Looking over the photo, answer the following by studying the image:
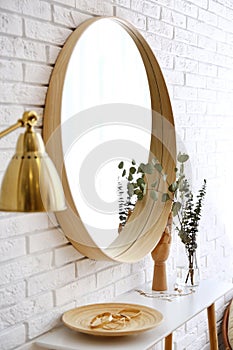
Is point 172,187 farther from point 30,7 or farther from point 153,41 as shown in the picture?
point 30,7

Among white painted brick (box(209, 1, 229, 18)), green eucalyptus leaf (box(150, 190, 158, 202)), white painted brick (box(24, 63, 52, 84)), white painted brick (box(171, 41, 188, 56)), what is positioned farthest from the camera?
white painted brick (box(209, 1, 229, 18))

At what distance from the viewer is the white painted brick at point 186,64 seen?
2549 mm

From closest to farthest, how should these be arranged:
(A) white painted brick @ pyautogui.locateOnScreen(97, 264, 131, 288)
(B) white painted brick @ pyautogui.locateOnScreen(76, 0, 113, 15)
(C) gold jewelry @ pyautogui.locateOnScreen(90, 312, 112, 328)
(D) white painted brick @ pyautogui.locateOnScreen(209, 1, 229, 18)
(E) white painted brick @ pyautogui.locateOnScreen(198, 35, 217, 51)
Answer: (C) gold jewelry @ pyautogui.locateOnScreen(90, 312, 112, 328)
(B) white painted brick @ pyautogui.locateOnScreen(76, 0, 113, 15)
(A) white painted brick @ pyautogui.locateOnScreen(97, 264, 131, 288)
(E) white painted brick @ pyautogui.locateOnScreen(198, 35, 217, 51)
(D) white painted brick @ pyautogui.locateOnScreen(209, 1, 229, 18)

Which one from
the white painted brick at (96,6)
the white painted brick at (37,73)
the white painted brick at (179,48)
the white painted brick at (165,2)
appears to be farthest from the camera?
the white painted brick at (179,48)

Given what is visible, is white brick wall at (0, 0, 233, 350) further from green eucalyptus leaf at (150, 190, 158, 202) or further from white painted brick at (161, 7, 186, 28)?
green eucalyptus leaf at (150, 190, 158, 202)

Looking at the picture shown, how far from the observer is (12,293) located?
1.68 metres

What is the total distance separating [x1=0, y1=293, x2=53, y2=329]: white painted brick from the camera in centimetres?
166

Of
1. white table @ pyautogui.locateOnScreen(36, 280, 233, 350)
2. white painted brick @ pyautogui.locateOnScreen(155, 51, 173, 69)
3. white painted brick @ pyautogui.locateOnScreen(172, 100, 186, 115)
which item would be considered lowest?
white table @ pyautogui.locateOnScreen(36, 280, 233, 350)

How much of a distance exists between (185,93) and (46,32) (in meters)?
0.97

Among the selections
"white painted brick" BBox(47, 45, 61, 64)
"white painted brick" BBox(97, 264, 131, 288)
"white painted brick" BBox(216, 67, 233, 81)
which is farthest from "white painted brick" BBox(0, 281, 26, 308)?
"white painted brick" BBox(216, 67, 233, 81)

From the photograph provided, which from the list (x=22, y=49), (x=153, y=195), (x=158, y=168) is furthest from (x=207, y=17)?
(x=22, y=49)

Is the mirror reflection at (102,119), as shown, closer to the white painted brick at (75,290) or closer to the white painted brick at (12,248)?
the white painted brick at (75,290)

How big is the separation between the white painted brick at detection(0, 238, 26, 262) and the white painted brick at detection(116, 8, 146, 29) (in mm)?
883

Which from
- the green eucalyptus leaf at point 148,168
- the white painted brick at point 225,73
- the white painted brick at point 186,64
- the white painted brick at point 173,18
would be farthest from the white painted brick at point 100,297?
the white painted brick at point 225,73
